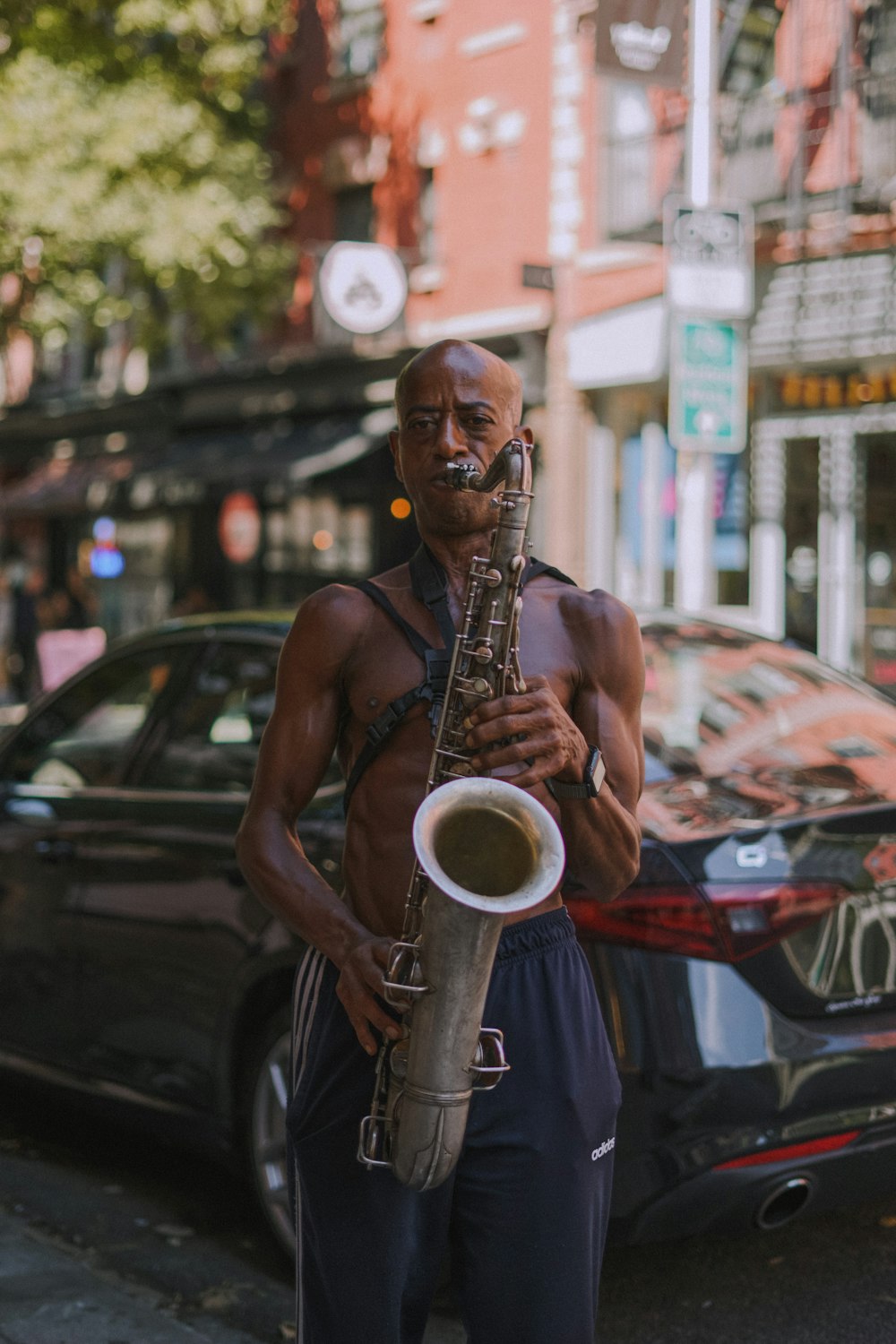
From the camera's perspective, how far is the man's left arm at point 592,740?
216cm

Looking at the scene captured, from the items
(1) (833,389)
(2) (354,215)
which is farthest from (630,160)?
(2) (354,215)

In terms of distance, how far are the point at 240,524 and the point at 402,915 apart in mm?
19177

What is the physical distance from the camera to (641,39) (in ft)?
38.0

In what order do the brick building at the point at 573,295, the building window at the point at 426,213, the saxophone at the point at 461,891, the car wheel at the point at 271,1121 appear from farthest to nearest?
the building window at the point at 426,213 < the brick building at the point at 573,295 < the car wheel at the point at 271,1121 < the saxophone at the point at 461,891

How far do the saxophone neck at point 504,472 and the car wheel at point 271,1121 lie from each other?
7.03ft

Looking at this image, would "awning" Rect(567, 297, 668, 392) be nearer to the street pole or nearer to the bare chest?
the street pole

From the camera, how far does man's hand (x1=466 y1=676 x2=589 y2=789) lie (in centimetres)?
214

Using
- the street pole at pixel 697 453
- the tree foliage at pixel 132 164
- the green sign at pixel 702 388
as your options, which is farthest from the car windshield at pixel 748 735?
the tree foliage at pixel 132 164

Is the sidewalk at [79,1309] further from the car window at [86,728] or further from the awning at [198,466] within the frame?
the awning at [198,466]

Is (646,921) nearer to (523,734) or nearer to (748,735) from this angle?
(748,735)

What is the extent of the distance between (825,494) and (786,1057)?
12279mm

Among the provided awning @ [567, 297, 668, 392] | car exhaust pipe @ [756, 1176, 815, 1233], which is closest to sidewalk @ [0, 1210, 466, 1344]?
car exhaust pipe @ [756, 1176, 815, 1233]

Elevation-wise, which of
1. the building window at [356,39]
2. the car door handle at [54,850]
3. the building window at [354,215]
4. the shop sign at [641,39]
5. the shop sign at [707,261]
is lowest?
the car door handle at [54,850]

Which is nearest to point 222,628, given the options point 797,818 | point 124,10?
point 797,818
